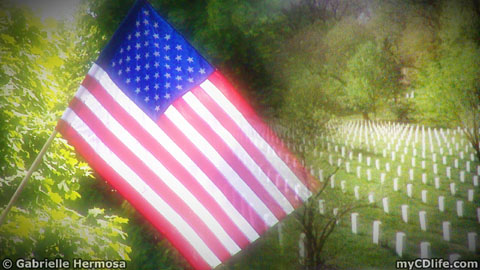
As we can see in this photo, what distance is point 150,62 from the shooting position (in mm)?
2951

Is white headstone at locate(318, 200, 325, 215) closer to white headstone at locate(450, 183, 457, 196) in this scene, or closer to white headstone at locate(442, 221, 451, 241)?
white headstone at locate(442, 221, 451, 241)

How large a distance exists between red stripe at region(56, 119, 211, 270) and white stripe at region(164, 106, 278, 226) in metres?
0.67

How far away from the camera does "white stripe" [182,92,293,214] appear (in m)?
3.31

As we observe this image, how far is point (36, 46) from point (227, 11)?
5.97 metres

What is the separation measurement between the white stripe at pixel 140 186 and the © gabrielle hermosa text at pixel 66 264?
65.6 inches

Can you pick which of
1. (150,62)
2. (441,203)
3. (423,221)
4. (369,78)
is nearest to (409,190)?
(441,203)

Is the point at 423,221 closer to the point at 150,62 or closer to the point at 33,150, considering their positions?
the point at 150,62

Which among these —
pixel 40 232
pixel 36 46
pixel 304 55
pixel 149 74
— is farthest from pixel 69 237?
pixel 304 55

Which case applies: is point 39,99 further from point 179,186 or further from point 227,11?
point 227,11

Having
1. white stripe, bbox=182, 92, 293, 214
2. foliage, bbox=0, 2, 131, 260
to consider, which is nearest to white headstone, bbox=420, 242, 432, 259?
white stripe, bbox=182, 92, 293, 214

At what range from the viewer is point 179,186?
326 centimetres

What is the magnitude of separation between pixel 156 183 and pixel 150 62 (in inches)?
42.1

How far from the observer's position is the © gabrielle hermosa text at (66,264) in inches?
148
